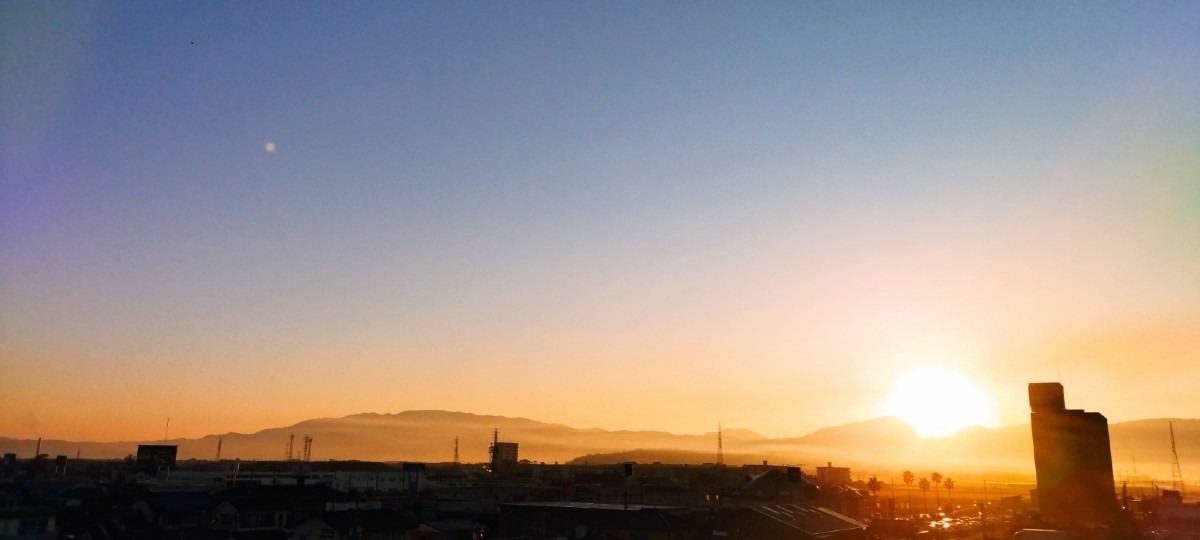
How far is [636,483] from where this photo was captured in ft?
433

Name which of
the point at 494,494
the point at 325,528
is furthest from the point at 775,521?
the point at 494,494

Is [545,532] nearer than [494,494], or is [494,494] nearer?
[545,532]

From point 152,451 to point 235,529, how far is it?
83.3 m

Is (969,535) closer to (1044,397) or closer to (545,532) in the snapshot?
(1044,397)

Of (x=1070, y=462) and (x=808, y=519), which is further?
(x=1070, y=462)

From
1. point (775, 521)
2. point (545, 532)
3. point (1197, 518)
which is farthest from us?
point (1197, 518)

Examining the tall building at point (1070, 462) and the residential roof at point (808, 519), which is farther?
the tall building at point (1070, 462)

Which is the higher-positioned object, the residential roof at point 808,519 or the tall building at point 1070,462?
the tall building at point 1070,462

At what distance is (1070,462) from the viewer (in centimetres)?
10012

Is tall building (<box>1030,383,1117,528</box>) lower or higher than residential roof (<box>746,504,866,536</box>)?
higher

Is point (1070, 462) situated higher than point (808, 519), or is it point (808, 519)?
point (1070, 462)

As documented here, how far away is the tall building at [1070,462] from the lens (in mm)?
96625

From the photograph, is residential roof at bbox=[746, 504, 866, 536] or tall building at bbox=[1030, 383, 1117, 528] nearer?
residential roof at bbox=[746, 504, 866, 536]

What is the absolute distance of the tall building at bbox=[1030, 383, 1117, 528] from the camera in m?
96.6
